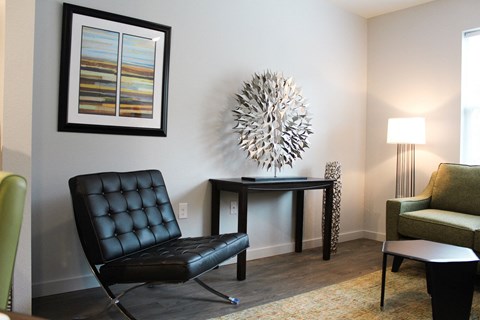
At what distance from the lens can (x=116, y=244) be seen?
2090mm

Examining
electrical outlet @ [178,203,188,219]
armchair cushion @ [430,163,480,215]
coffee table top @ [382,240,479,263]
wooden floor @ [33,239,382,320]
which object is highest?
armchair cushion @ [430,163,480,215]

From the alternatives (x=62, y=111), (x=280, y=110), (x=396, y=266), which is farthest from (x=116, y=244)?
(x=396, y=266)

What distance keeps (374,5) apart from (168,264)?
3676 millimetres

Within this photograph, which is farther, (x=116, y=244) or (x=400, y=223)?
(x=400, y=223)

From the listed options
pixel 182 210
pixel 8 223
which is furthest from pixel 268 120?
pixel 8 223

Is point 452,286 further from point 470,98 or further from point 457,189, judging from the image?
point 470,98

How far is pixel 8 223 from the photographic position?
0.83 m

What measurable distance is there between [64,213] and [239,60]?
75.2 inches

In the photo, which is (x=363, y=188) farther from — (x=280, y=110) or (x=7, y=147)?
(x=7, y=147)

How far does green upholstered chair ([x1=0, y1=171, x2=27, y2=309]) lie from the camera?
2.71 ft

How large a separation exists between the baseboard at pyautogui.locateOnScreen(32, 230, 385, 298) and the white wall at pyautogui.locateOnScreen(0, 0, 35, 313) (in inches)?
17.7

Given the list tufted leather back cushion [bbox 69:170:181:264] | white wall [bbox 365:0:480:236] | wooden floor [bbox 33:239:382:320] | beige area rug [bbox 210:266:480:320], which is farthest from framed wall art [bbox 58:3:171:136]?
white wall [bbox 365:0:480:236]

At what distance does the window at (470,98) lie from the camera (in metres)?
3.67

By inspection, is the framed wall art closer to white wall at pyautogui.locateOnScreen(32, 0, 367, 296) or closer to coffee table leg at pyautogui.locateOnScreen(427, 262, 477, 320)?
white wall at pyautogui.locateOnScreen(32, 0, 367, 296)
